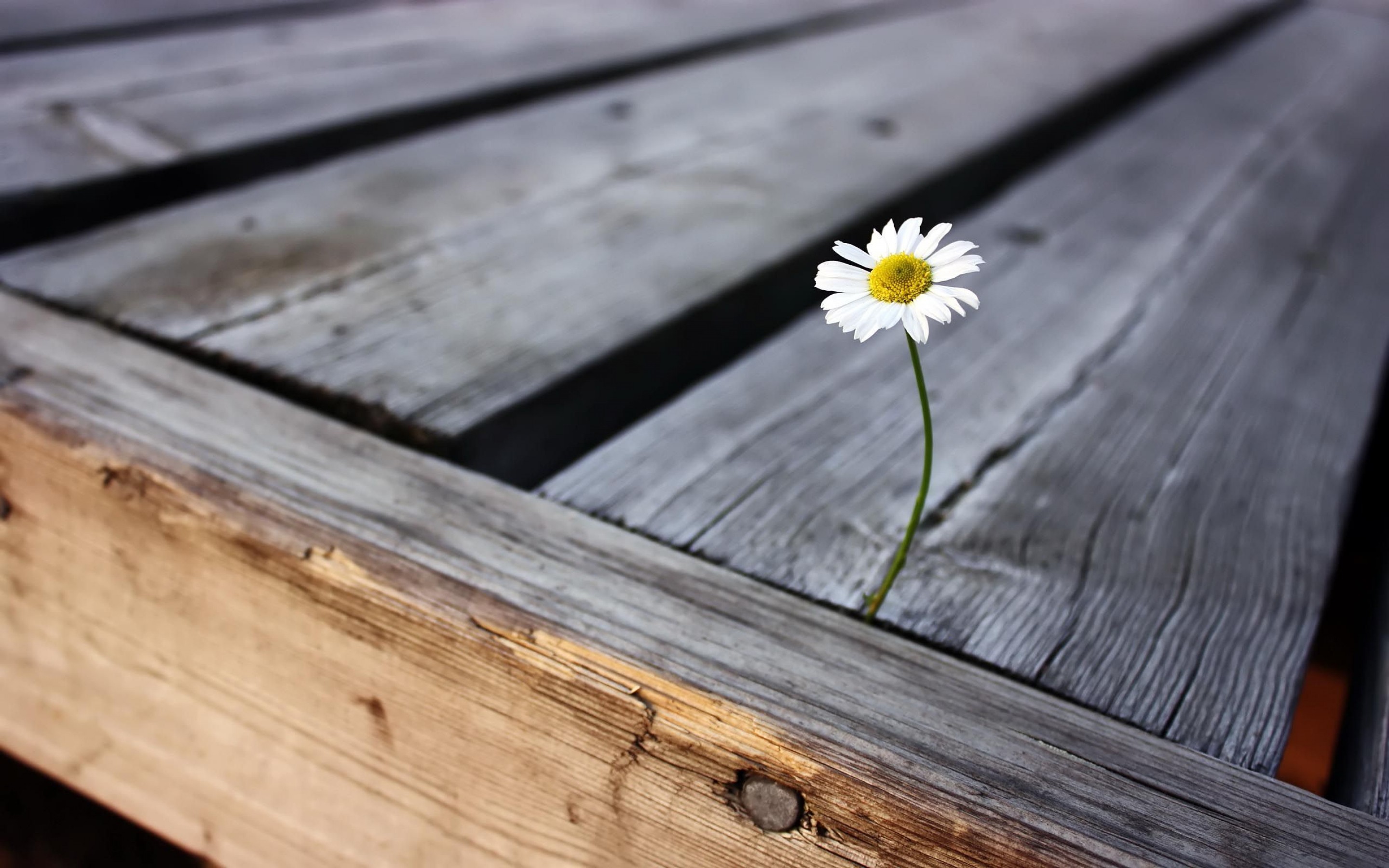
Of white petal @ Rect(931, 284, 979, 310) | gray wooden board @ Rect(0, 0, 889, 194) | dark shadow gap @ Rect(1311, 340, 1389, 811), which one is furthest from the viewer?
gray wooden board @ Rect(0, 0, 889, 194)

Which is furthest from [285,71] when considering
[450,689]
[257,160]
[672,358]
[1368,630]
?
[1368,630]

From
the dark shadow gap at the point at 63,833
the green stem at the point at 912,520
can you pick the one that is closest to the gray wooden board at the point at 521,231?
the green stem at the point at 912,520

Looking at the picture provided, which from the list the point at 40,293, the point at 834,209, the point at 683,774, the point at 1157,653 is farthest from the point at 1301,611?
the point at 40,293

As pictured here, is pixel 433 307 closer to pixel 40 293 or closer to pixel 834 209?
pixel 40 293

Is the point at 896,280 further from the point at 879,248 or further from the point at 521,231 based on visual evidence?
the point at 521,231

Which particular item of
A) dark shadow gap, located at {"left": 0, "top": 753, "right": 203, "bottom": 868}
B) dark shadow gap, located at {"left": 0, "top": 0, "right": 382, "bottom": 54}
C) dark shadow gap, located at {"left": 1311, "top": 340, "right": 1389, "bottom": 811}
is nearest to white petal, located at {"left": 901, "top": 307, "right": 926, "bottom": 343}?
dark shadow gap, located at {"left": 1311, "top": 340, "right": 1389, "bottom": 811}

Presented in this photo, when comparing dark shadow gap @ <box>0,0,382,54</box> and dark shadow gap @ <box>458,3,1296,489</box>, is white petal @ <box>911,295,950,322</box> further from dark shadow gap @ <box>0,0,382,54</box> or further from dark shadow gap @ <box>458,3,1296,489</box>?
dark shadow gap @ <box>0,0,382,54</box>
